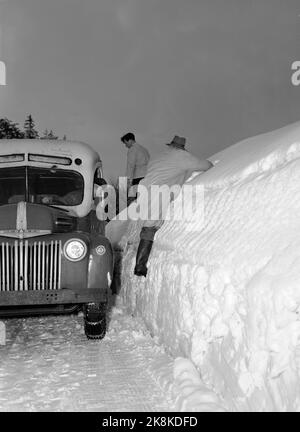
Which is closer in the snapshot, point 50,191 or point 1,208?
point 1,208

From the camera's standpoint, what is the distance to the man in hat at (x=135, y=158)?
35.5ft

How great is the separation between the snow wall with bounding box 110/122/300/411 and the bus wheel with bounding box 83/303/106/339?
65 cm

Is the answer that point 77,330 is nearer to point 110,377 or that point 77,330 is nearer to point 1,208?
point 1,208

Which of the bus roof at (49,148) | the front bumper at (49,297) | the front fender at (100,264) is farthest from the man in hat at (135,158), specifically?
the front bumper at (49,297)

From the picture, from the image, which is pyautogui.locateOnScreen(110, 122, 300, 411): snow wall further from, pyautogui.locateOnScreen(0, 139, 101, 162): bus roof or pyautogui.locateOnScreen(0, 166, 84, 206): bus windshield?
pyautogui.locateOnScreen(0, 139, 101, 162): bus roof

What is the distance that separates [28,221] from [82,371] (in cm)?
208

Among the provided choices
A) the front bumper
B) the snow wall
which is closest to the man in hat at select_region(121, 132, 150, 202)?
the snow wall

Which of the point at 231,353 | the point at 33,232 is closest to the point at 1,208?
the point at 33,232

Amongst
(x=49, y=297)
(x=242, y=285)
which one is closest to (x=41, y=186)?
(x=49, y=297)

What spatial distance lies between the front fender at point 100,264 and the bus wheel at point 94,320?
33 centimetres

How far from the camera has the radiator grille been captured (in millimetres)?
6395

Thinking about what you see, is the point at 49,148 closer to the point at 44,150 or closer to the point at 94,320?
the point at 44,150

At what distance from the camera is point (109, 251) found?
22.8ft
